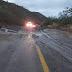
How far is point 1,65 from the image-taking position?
4902mm

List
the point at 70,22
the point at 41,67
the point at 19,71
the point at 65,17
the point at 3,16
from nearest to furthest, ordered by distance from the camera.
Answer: the point at 19,71 → the point at 41,67 → the point at 70,22 → the point at 65,17 → the point at 3,16

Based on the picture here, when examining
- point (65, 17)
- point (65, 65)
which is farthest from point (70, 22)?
point (65, 65)

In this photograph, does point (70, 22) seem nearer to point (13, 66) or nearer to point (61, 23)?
point (61, 23)

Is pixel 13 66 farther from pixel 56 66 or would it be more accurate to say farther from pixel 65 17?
pixel 65 17

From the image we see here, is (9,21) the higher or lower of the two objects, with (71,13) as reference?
lower

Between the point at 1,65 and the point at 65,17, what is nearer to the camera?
the point at 1,65

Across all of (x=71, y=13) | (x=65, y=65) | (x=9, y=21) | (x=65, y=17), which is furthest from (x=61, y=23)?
(x=65, y=65)

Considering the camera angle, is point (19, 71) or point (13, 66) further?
point (13, 66)

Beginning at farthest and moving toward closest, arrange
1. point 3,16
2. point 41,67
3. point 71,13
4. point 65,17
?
point 3,16
point 65,17
point 71,13
point 41,67

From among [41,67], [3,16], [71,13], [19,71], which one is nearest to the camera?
[19,71]

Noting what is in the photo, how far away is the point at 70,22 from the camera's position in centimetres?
3145

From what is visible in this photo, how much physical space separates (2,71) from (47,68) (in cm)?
140

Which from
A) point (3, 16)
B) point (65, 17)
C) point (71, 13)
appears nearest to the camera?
point (71, 13)

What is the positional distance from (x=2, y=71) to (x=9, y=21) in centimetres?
5050
